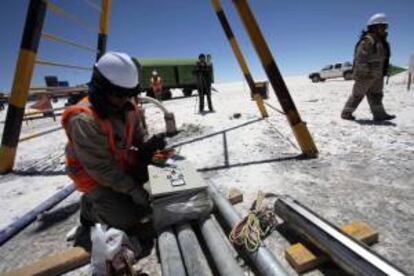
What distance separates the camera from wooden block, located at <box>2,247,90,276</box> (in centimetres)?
183

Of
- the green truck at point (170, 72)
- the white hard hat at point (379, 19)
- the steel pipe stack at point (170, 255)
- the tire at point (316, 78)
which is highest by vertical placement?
the tire at point (316, 78)

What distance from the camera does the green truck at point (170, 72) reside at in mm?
21016

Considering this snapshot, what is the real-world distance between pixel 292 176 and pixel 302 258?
1526 millimetres

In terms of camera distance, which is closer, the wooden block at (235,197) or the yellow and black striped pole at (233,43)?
the wooden block at (235,197)

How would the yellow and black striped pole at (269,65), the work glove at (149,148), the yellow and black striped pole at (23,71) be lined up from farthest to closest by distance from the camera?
the yellow and black striped pole at (23,71)
the yellow and black striped pole at (269,65)
the work glove at (149,148)

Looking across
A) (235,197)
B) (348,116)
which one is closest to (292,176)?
(235,197)

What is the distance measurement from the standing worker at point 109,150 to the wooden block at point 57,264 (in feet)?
1.02

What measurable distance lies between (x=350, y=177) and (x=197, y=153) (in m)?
2.25

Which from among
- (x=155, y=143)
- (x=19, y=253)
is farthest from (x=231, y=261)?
(x=19, y=253)

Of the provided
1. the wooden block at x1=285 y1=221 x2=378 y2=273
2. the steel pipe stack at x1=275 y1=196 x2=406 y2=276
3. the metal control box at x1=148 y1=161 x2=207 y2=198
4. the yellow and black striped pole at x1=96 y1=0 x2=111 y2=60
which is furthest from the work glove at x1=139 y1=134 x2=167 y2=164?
the yellow and black striped pole at x1=96 y1=0 x2=111 y2=60

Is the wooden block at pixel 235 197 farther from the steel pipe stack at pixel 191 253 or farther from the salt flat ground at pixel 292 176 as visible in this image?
the steel pipe stack at pixel 191 253

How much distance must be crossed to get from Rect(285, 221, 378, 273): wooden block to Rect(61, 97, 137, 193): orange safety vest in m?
1.46

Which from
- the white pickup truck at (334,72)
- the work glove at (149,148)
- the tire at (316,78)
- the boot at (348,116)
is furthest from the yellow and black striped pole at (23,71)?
the tire at (316,78)

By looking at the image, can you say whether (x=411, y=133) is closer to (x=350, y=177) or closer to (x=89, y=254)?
(x=350, y=177)
